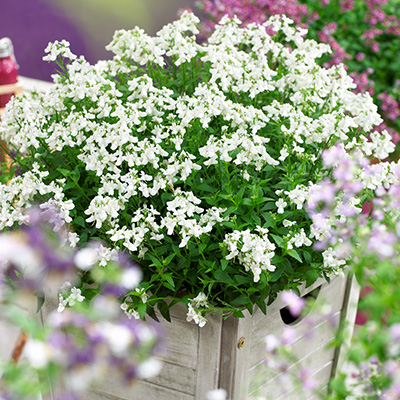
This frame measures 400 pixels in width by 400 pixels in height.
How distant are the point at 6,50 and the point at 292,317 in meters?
1.82

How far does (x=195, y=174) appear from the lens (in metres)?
1.40

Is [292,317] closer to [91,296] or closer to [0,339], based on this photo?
[91,296]

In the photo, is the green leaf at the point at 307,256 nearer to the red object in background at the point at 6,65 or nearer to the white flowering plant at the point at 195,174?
the white flowering plant at the point at 195,174

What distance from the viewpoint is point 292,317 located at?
1.72 meters

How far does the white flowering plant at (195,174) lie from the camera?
1.27m

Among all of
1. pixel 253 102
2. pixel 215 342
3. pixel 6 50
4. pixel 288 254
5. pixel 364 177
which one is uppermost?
pixel 6 50

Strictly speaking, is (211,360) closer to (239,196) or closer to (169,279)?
(169,279)

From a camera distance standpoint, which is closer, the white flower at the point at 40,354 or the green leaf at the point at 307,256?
the white flower at the point at 40,354

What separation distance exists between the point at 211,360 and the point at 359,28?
2975mm

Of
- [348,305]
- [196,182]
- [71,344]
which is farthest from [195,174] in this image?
[71,344]

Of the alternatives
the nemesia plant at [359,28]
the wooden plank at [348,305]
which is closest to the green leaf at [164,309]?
the wooden plank at [348,305]

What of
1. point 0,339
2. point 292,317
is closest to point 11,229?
point 292,317

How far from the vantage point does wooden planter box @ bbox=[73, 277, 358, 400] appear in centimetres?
138

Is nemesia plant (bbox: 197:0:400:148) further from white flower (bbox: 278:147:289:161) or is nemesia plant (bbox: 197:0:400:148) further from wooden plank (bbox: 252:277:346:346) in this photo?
white flower (bbox: 278:147:289:161)
